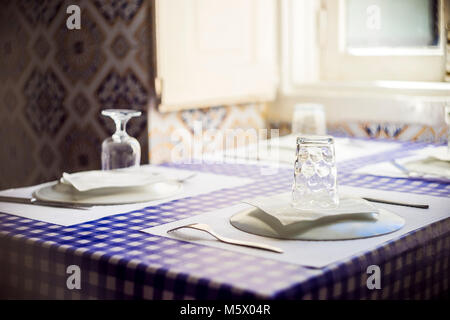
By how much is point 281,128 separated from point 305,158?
1.37 m

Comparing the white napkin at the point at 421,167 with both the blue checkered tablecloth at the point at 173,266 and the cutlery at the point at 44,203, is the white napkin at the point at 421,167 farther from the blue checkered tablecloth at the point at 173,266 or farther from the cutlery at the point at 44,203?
the cutlery at the point at 44,203

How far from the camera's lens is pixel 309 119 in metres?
2.16

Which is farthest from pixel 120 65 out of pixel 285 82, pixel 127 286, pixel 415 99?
pixel 127 286

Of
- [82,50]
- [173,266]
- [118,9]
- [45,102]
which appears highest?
[118,9]

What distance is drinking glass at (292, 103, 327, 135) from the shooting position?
2.15 meters

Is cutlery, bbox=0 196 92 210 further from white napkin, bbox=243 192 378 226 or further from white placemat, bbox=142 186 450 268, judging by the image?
white napkin, bbox=243 192 378 226

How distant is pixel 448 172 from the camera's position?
1671mm

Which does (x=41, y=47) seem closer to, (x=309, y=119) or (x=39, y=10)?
(x=39, y=10)

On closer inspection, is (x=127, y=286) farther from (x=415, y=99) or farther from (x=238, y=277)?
(x=415, y=99)

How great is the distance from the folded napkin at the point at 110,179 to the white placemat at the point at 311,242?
237 mm

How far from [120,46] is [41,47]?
1.39ft

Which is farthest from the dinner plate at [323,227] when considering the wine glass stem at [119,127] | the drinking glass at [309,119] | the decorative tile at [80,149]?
the decorative tile at [80,149]

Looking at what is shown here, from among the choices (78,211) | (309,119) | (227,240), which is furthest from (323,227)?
(309,119)

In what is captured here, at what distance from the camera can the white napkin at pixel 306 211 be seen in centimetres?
115
